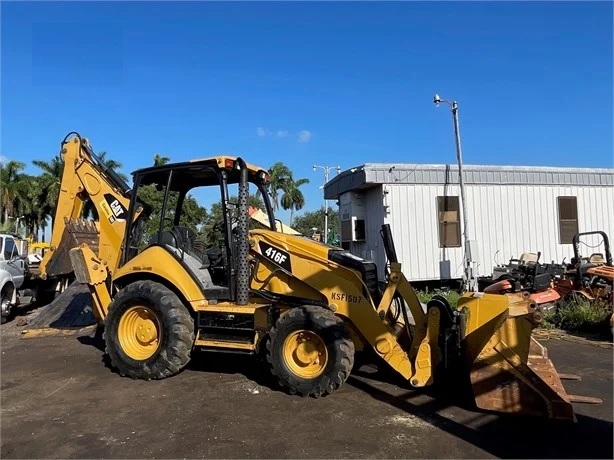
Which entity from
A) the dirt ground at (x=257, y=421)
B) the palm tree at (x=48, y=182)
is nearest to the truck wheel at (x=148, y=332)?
the dirt ground at (x=257, y=421)

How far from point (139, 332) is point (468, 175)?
9.93 meters

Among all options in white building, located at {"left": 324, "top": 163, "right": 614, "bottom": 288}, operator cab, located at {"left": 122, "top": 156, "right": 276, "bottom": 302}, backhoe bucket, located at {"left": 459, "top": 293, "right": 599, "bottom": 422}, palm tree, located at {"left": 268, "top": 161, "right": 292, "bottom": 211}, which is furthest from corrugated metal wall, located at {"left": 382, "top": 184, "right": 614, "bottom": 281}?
palm tree, located at {"left": 268, "top": 161, "right": 292, "bottom": 211}

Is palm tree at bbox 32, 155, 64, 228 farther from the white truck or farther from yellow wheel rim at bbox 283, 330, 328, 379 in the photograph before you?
yellow wheel rim at bbox 283, 330, 328, 379

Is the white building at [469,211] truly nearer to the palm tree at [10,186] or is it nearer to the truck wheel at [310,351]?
the truck wheel at [310,351]

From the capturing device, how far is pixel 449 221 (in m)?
13.4

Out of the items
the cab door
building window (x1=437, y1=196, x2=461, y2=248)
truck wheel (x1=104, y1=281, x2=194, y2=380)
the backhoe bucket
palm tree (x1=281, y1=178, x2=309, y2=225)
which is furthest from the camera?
palm tree (x1=281, y1=178, x2=309, y2=225)

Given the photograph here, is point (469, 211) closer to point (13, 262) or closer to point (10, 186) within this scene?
point (13, 262)

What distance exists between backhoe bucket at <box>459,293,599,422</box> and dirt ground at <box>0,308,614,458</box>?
0.15m

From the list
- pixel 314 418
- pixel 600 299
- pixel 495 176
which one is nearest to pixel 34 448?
pixel 314 418

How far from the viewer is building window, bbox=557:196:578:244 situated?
14.0 metres

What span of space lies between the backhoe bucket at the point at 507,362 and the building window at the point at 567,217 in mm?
10104

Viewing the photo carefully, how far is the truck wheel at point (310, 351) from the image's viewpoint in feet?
17.4

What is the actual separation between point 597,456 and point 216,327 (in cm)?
402

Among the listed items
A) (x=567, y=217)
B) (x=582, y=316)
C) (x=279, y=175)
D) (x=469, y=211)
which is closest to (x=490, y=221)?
(x=469, y=211)
